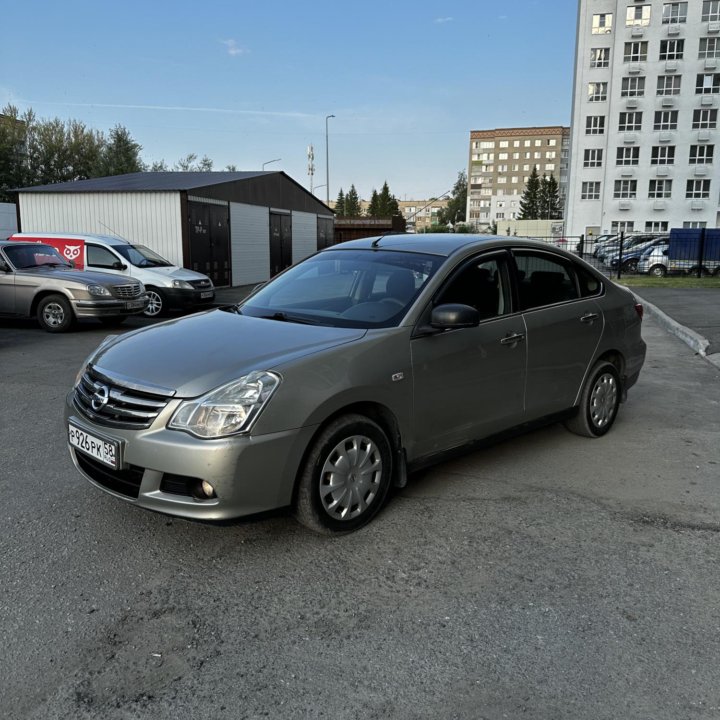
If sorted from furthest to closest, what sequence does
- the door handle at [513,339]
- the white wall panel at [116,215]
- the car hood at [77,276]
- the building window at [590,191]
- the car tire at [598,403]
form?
the building window at [590,191], the white wall panel at [116,215], the car hood at [77,276], the car tire at [598,403], the door handle at [513,339]

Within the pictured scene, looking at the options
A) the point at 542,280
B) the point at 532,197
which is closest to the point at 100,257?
the point at 542,280

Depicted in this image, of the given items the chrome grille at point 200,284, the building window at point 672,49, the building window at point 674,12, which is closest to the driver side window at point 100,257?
the chrome grille at point 200,284

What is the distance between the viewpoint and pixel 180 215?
20.6 meters

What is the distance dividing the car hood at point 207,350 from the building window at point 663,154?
6947cm

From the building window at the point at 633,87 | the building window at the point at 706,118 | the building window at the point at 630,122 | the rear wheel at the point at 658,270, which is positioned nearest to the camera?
the rear wheel at the point at 658,270

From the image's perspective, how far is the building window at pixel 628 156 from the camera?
65.0 meters

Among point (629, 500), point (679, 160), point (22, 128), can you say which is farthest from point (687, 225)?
point (629, 500)

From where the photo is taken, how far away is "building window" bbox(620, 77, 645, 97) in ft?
211

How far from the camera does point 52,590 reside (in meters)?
3.06

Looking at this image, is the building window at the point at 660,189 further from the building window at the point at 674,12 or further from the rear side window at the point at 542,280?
the rear side window at the point at 542,280

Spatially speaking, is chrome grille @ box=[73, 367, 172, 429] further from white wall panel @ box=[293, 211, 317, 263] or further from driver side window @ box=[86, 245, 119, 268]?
white wall panel @ box=[293, 211, 317, 263]

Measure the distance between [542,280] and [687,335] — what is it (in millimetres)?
7219

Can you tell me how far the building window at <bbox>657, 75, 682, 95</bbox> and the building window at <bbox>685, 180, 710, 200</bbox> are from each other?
335 inches

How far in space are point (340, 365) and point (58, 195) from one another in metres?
21.4
